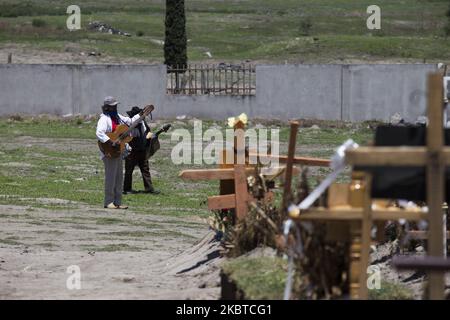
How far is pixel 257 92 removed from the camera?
1563 inches

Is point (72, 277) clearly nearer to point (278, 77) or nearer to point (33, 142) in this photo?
point (33, 142)

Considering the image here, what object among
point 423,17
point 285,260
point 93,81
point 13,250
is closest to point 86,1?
point 423,17

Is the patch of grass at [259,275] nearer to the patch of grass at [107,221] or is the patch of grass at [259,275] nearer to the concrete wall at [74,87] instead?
the patch of grass at [107,221]

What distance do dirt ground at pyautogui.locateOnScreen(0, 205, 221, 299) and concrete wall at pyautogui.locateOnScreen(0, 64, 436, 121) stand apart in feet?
65.6

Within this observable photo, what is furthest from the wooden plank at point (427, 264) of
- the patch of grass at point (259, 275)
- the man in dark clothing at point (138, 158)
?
the man in dark clothing at point (138, 158)

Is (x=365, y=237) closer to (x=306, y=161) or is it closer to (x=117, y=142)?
(x=306, y=161)

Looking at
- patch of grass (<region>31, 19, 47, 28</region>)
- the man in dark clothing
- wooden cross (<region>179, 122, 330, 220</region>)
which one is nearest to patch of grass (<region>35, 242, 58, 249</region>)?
wooden cross (<region>179, 122, 330, 220</region>)

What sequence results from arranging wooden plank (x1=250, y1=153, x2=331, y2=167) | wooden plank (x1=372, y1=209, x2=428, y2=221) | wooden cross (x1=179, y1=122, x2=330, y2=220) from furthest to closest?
1. wooden cross (x1=179, y1=122, x2=330, y2=220)
2. wooden plank (x1=250, y1=153, x2=331, y2=167)
3. wooden plank (x1=372, y1=209, x2=428, y2=221)

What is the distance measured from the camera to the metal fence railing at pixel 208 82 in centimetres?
4006

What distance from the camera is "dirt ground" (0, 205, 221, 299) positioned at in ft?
37.6

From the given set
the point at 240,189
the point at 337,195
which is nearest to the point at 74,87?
the point at 240,189

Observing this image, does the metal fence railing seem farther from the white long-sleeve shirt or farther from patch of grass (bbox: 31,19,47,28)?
patch of grass (bbox: 31,19,47,28)

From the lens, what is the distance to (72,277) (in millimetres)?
12703

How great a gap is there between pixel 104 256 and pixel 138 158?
7242 millimetres
